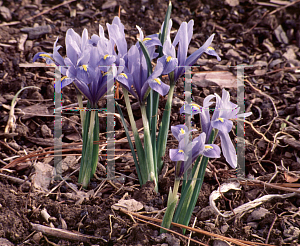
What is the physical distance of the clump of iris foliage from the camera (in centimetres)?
147

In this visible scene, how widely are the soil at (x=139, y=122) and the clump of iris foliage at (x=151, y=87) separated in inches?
8.6

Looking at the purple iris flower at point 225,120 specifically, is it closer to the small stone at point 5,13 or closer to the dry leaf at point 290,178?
the dry leaf at point 290,178

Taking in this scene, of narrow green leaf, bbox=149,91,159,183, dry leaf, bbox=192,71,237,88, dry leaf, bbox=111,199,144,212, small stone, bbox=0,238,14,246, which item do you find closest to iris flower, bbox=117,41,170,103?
narrow green leaf, bbox=149,91,159,183

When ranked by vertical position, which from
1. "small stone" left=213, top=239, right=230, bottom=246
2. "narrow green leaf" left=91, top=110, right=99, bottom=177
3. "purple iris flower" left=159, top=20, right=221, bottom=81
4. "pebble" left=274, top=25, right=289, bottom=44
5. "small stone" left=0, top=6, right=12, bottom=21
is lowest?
"small stone" left=213, top=239, right=230, bottom=246

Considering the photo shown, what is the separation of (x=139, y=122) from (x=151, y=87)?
3.32 feet

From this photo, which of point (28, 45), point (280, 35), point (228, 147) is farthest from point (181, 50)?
point (280, 35)

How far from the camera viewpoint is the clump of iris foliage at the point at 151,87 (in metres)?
1.47

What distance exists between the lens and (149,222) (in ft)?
5.61

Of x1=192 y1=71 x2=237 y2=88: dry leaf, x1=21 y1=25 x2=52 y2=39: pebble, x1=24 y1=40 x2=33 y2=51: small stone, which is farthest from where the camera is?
x1=21 y1=25 x2=52 y2=39: pebble

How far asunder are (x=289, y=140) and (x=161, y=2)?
225 centimetres

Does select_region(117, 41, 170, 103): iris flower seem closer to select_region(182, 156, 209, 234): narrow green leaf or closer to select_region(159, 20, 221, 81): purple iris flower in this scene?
select_region(159, 20, 221, 81): purple iris flower

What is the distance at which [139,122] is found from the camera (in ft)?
8.50

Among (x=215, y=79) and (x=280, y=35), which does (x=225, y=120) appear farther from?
(x=280, y=35)

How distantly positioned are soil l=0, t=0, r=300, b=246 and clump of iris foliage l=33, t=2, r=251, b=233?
0.22 metres
